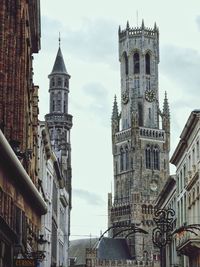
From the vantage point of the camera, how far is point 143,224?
177750mm

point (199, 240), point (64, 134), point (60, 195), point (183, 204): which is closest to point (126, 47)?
point (64, 134)

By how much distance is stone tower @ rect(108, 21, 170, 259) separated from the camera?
589 ft

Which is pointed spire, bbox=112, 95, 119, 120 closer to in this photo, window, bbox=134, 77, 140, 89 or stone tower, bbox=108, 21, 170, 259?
stone tower, bbox=108, 21, 170, 259

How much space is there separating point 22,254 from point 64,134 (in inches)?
3644

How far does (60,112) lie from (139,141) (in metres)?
63.5

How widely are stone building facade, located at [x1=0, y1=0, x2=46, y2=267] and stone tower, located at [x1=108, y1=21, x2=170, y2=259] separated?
136 m

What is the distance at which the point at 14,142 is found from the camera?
2797 cm

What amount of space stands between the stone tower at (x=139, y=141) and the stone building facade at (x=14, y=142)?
13649 cm

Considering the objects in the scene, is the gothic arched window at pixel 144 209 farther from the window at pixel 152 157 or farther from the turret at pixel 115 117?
the turret at pixel 115 117

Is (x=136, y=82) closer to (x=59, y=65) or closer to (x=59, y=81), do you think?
(x=59, y=65)

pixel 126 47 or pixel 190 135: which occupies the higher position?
pixel 126 47

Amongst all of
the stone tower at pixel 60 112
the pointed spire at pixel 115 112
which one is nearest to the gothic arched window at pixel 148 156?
the pointed spire at pixel 115 112

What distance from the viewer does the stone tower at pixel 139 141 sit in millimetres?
179500

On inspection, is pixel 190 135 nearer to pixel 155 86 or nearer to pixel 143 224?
pixel 143 224
